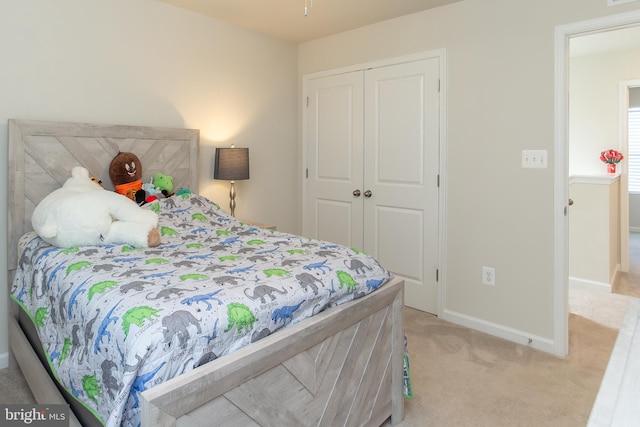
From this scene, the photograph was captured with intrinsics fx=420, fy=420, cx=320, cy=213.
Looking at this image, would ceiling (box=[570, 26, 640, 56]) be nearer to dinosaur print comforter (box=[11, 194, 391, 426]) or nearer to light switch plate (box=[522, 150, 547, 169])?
light switch plate (box=[522, 150, 547, 169])

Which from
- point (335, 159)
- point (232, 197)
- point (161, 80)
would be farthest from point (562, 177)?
point (161, 80)

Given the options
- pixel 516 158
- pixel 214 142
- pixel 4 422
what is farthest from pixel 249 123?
pixel 4 422

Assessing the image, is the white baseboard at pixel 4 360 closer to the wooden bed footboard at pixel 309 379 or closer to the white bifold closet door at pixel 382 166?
the wooden bed footboard at pixel 309 379

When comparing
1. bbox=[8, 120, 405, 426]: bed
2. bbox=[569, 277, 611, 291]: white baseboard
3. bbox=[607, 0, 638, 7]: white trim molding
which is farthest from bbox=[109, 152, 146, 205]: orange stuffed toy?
bbox=[569, 277, 611, 291]: white baseboard

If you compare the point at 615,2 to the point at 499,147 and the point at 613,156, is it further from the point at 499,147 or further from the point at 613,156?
the point at 613,156

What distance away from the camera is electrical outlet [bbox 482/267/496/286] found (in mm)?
2899

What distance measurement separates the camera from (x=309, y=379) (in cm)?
147

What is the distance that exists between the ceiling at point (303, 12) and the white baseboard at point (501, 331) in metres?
2.24

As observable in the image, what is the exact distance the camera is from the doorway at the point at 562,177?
8.25 ft

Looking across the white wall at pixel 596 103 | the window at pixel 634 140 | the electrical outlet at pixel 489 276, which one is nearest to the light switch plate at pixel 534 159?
the electrical outlet at pixel 489 276

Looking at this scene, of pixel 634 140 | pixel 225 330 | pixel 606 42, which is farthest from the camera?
pixel 634 140

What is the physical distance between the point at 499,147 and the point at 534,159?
0.24 metres

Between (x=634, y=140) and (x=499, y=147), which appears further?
(x=634, y=140)

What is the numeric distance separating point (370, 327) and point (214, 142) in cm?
224
